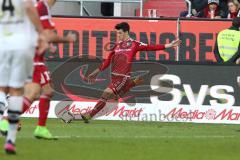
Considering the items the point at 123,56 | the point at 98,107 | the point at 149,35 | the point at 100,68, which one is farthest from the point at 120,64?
the point at 149,35

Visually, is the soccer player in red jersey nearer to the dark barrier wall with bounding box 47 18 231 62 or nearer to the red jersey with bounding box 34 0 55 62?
the dark barrier wall with bounding box 47 18 231 62

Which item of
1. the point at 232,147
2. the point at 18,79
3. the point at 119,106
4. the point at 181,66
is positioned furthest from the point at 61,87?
the point at 18,79

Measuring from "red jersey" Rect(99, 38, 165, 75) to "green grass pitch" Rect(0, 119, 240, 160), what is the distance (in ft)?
5.21

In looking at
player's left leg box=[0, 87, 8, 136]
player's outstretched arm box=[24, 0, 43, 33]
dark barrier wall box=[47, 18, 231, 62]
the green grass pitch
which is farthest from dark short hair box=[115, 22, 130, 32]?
player's outstretched arm box=[24, 0, 43, 33]

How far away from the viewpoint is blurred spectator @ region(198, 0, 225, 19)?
24.2 metres

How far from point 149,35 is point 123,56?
84.6 inches

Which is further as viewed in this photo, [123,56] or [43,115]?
[123,56]

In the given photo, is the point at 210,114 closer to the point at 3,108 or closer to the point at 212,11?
the point at 212,11

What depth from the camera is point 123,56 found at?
19.9m

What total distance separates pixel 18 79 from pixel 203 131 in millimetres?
6442

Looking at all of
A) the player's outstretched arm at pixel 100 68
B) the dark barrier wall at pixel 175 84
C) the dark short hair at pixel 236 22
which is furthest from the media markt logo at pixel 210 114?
the player's outstretched arm at pixel 100 68

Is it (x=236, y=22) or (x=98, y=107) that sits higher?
(x=236, y=22)

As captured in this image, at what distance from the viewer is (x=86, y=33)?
21.9m

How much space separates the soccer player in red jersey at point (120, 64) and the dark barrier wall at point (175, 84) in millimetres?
424
